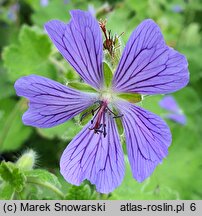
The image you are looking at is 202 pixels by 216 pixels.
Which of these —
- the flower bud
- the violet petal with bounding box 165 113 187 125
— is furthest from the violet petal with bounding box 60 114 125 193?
the violet petal with bounding box 165 113 187 125

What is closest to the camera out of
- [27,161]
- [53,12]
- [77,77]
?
[27,161]

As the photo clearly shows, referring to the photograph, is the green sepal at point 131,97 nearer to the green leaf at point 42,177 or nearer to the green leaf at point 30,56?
the green leaf at point 42,177

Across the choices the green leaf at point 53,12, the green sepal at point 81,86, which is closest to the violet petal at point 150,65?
the green sepal at point 81,86

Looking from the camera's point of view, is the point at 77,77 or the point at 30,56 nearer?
the point at 77,77

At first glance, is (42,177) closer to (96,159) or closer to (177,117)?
(96,159)

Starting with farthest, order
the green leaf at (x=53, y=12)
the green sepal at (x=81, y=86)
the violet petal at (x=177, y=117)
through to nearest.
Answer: the green leaf at (x=53, y=12), the violet petal at (x=177, y=117), the green sepal at (x=81, y=86)

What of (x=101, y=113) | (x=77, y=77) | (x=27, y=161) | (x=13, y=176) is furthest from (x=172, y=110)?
(x=13, y=176)
